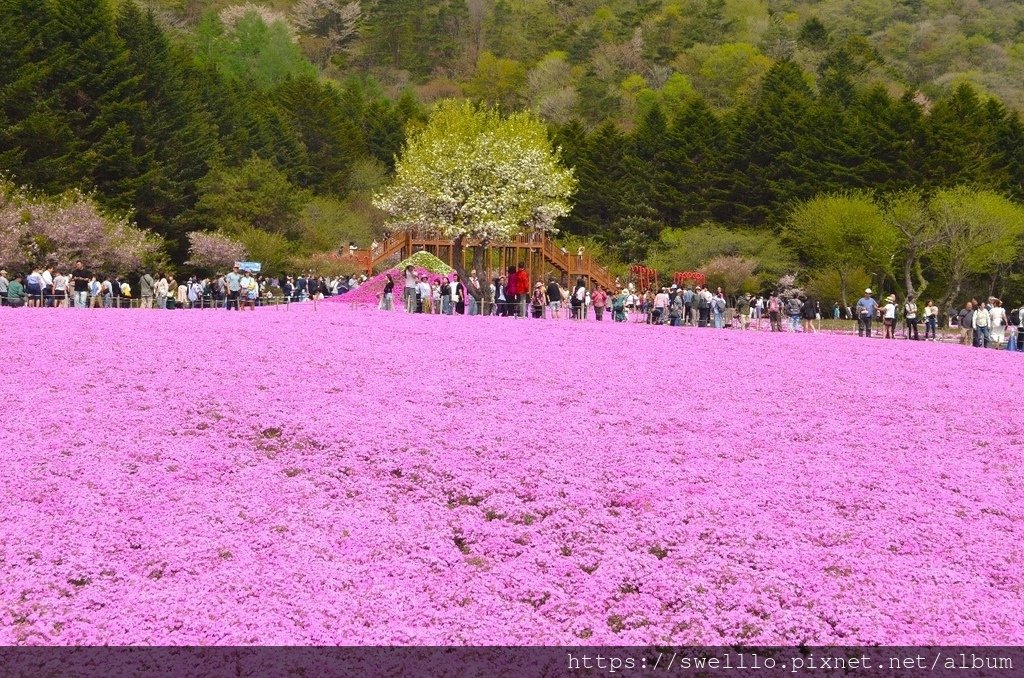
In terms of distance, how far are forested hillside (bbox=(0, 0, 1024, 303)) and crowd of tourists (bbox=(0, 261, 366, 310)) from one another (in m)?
11.4

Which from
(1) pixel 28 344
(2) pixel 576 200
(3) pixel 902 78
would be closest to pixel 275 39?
(2) pixel 576 200

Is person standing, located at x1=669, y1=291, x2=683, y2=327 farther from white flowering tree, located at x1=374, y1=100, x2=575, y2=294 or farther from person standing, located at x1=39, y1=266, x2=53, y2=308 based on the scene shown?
person standing, located at x1=39, y1=266, x2=53, y2=308

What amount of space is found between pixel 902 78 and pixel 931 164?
147ft

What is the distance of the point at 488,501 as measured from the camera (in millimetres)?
12594

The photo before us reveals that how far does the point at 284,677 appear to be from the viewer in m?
8.41

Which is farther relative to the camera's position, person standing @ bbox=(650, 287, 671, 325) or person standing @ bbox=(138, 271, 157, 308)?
person standing @ bbox=(138, 271, 157, 308)

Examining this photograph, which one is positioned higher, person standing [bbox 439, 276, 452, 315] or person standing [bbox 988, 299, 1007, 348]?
person standing [bbox 439, 276, 452, 315]

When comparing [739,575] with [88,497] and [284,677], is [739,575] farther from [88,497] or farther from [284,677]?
[88,497]

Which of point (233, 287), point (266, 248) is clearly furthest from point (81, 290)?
point (266, 248)

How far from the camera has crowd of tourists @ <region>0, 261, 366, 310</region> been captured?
34.5m

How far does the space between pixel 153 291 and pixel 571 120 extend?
55580mm

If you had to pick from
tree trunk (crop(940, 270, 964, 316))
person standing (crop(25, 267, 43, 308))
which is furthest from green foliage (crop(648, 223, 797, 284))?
person standing (crop(25, 267, 43, 308))

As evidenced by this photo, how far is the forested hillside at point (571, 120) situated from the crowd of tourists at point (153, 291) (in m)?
11.4

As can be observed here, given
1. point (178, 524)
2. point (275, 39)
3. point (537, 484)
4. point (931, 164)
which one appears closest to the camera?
point (178, 524)
